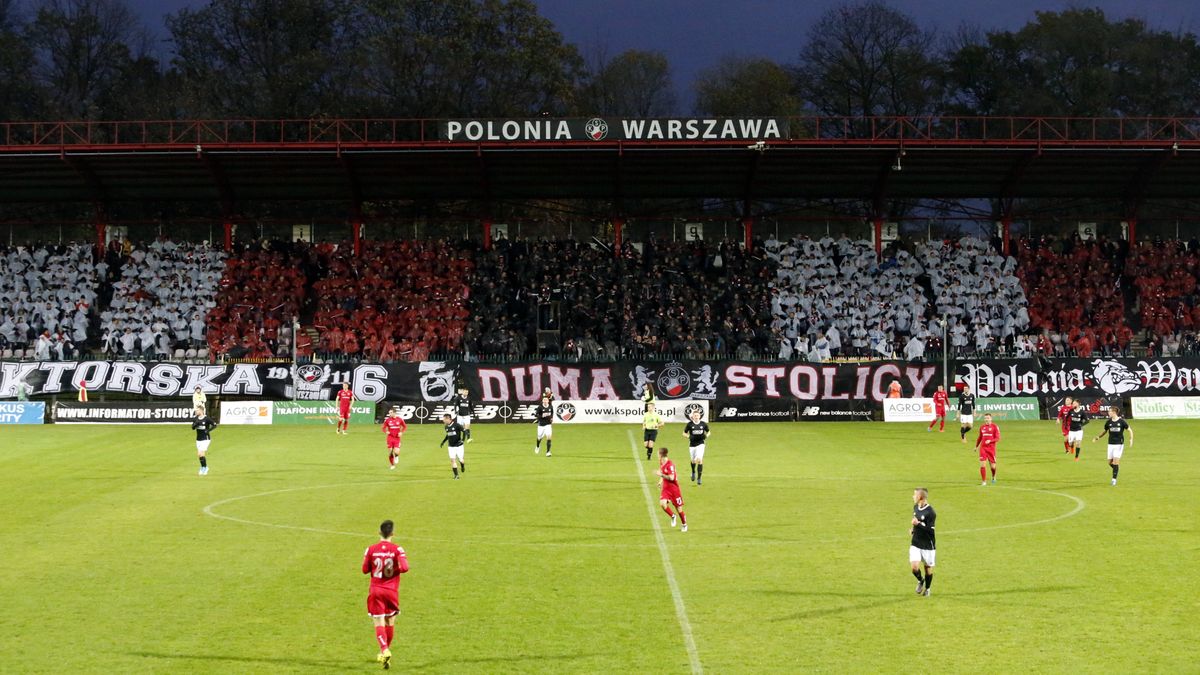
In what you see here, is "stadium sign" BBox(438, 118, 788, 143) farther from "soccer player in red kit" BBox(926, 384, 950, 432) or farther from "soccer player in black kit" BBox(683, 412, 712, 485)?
"soccer player in black kit" BBox(683, 412, 712, 485)

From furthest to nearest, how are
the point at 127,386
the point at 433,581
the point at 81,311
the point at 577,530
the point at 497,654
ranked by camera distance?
the point at 81,311
the point at 127,386
the point at 577,530
the point at 433,581
the point at 497,654

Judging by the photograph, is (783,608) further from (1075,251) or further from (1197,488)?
(1075,251)

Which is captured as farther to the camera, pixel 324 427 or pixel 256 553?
pixel 324 427

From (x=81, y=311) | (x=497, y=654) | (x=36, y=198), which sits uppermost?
(x=36, y=198)

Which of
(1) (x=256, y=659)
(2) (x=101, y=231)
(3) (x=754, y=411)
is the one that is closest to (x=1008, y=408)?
(3) (x=754, y=411)

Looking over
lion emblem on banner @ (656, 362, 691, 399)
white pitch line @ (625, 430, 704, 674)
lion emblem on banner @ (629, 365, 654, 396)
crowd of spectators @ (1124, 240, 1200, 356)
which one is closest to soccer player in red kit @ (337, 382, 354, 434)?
lion emblem on banner @ (629, 365, 654, 396)

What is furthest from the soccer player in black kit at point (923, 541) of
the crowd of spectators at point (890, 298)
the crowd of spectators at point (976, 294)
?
the crowd of spectators at point (976, 294)

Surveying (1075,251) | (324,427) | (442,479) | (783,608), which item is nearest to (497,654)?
(783,608)

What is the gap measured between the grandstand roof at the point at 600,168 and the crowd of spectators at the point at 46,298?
12.7ft

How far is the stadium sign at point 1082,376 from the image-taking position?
55844 mm

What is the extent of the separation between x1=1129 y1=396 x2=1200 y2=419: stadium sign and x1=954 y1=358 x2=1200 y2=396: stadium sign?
1303 mm

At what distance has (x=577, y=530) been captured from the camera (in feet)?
85.4

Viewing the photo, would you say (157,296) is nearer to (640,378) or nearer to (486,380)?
(486,380)

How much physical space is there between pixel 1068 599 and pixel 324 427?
126 ft
